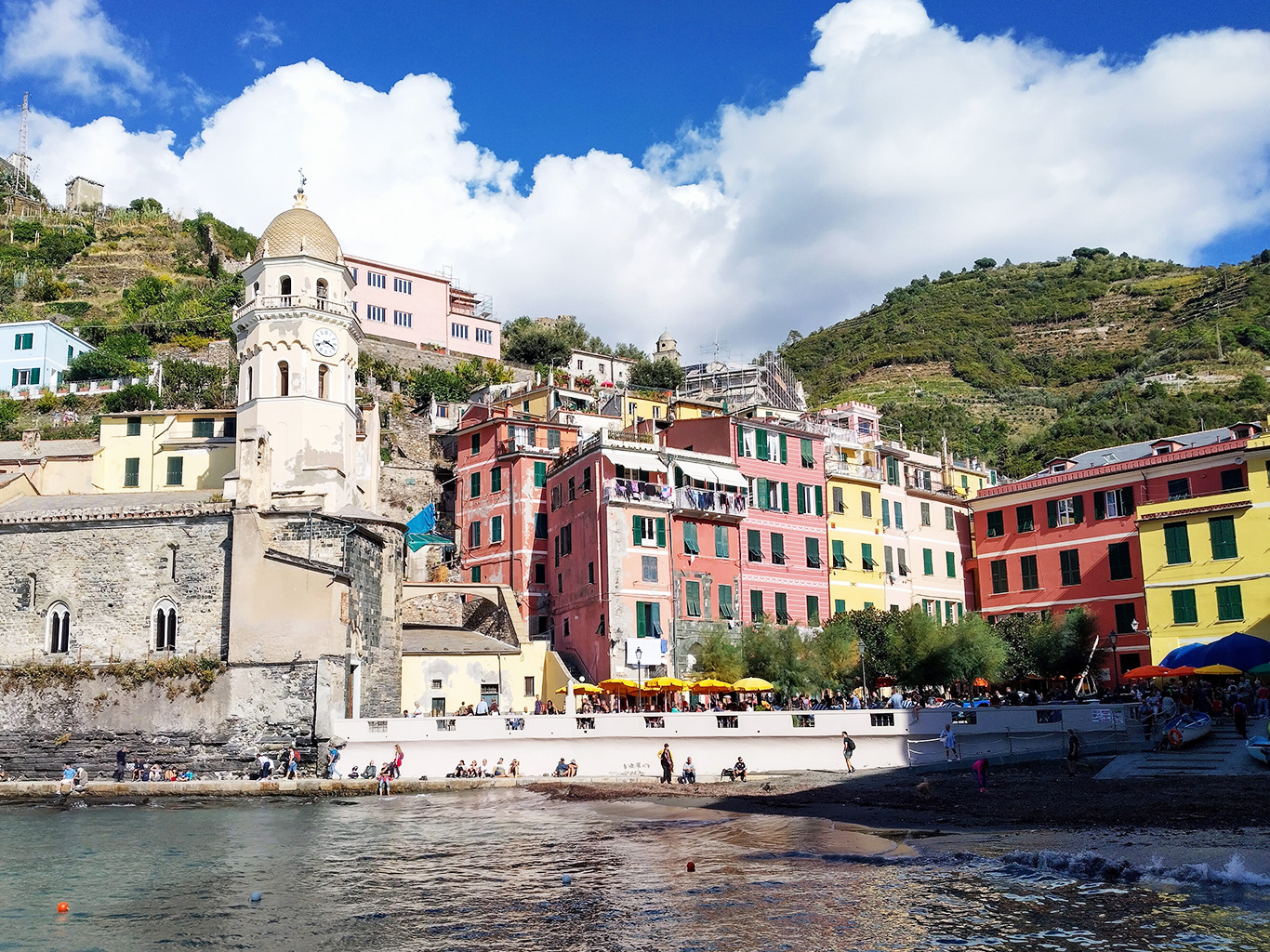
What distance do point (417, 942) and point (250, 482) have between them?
28901 mm

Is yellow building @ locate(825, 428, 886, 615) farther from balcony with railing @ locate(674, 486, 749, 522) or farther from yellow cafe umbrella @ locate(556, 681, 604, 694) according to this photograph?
yellow cafe umbrella @ locate(556, 681, 604, 694)

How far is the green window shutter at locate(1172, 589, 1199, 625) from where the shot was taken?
155 ft

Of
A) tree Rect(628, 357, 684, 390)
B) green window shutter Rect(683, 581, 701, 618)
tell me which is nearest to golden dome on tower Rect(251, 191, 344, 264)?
green window shutter Rect(683, 581, 701, 618)

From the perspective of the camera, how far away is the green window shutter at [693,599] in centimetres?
4612

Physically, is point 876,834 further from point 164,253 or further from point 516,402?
point 164,253

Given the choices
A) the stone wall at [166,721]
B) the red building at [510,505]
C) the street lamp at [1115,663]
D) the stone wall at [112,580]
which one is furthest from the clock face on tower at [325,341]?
the street lamp at [1115,663]

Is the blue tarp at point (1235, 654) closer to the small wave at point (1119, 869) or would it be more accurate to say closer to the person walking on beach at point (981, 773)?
the person walking on beach at point (981, 773)

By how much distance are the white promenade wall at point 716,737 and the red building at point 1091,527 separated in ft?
49.7

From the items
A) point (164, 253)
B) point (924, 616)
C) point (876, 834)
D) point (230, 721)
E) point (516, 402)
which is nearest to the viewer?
point (876, 834)

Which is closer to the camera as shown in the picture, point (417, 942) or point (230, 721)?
point (417, 942)

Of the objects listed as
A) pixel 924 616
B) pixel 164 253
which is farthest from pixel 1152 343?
pixel 164 253

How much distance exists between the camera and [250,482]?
4278 centimetres

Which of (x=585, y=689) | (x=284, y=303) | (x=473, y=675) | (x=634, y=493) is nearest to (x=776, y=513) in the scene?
(x=634, y=493)

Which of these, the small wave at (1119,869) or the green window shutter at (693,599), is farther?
the green window shutter at (693,599)
